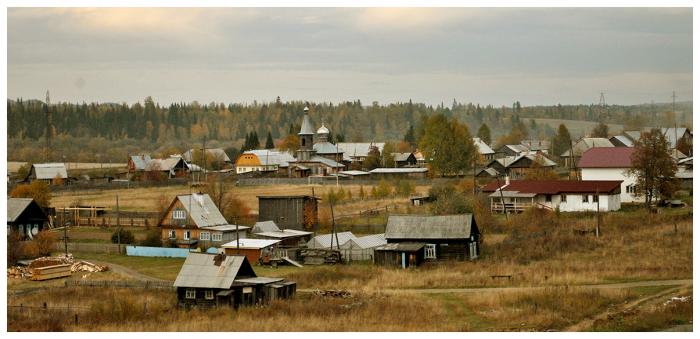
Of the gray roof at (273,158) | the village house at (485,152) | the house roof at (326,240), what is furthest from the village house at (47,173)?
→ the house roof at (326,240)

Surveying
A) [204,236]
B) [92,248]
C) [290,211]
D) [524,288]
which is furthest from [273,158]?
[524,288]

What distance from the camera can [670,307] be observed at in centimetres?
2923

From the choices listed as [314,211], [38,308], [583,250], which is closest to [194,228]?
[314,211]

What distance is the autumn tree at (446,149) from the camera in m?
71.2

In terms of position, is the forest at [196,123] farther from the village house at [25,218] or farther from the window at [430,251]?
the window at [430,251]

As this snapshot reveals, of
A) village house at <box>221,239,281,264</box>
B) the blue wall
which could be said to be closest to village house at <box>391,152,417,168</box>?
the blue wall

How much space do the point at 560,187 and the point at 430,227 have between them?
45.8ft

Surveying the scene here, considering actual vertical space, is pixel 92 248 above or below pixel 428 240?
below

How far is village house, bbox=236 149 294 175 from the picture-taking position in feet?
297

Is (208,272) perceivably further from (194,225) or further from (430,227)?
(194,225)

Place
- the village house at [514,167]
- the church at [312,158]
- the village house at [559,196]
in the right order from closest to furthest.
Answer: the village house at [559,196]
the village house at [514,167]
the church at [312,158]

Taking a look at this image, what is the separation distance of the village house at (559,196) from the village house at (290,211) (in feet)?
34.7

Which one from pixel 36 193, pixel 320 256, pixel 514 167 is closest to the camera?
pixel 320 256

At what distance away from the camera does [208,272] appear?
105ft
